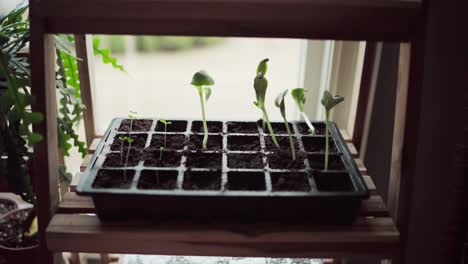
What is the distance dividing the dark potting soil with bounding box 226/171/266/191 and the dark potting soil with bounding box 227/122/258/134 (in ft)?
0.64

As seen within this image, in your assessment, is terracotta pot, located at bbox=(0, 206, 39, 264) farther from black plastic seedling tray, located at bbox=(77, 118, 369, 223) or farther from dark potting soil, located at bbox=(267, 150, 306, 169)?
dark potting soil, located at bbox=(267, 150, 306, 169)

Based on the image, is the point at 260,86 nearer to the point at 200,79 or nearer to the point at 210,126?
the point at 200,79

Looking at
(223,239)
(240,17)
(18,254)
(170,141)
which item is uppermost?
(240,17)

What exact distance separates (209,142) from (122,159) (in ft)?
0.56

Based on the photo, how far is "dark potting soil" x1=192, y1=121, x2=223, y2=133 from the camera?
3.33ft

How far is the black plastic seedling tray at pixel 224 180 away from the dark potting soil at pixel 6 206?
1.43ft

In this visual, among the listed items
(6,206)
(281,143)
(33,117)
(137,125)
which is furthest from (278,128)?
(6,206)

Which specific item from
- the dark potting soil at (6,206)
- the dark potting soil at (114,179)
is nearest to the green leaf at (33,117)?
the dark potting soil at (114,179)

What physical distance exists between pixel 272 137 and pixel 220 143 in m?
0.10

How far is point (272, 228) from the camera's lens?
79 cm

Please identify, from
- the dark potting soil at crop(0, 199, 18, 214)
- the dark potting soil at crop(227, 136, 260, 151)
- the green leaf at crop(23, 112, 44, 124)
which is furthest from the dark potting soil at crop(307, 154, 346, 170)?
the dark potting soil at crop(0, 199, 18, 214)

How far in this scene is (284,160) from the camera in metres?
0.89

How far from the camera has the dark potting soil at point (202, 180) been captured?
2.65 ft

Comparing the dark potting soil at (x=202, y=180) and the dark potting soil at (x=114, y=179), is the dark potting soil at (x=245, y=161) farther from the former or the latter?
the dark potting soil at (x=114, y=179)
